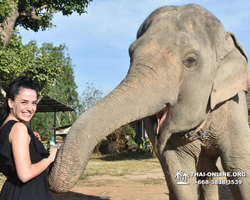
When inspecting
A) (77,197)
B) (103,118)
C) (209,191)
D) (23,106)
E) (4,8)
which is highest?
(4,8)

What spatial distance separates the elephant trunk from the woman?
0.20 m

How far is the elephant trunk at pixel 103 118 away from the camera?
1.82 m

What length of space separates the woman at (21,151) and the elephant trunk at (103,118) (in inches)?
7.8

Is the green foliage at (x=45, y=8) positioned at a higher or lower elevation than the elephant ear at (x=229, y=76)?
higher

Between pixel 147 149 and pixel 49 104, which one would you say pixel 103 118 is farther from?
pixel 147 149

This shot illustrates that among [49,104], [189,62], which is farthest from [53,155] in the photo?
[49,104]

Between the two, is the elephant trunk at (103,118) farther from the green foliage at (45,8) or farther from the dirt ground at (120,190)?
the green foliage at (45,8)

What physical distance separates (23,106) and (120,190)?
17.4 ft

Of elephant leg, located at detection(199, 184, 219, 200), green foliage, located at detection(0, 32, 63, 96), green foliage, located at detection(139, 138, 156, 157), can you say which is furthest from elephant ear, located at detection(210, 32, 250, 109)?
green foliage, located at detection(139, 138, 156, 157)

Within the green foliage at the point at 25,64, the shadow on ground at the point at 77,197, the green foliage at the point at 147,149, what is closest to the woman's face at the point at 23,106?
the shadow on ground at the point at 77,197

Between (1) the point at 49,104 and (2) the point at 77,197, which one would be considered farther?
(1) the point at 49,104

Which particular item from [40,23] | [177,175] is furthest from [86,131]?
[40,23]

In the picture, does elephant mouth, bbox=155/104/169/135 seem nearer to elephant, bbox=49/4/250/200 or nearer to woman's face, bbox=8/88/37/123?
elephant, bbox=49/4/250/200

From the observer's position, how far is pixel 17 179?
2129 mm
